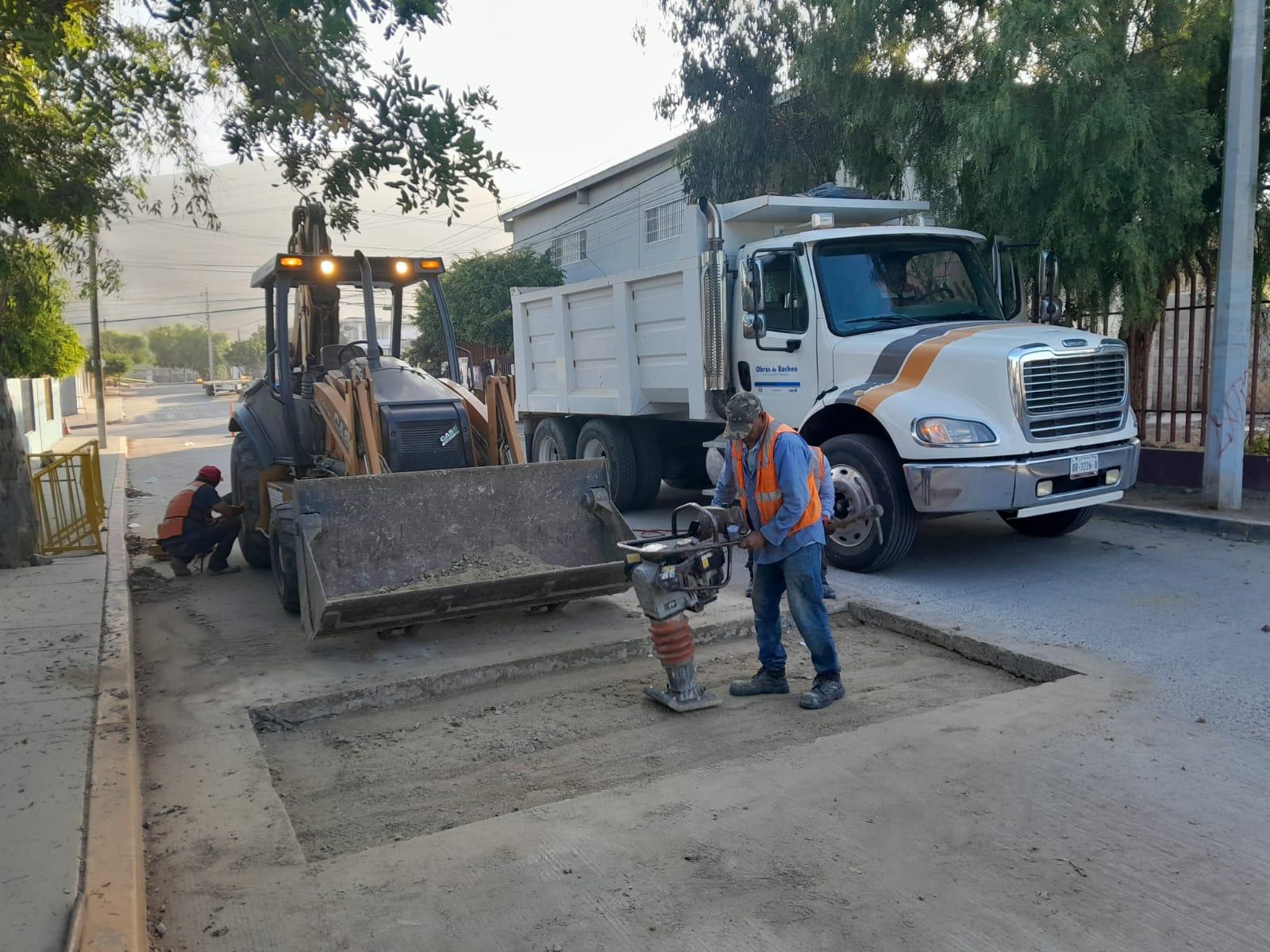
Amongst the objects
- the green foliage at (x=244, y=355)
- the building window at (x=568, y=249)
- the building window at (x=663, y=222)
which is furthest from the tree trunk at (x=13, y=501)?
the green foliage at (x=244, y=355)

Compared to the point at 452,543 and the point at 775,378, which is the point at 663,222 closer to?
the point at 775,378

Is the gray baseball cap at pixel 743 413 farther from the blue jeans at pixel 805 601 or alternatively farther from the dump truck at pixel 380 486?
the dump truck at pixel 380 486

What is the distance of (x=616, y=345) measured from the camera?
35.4ft

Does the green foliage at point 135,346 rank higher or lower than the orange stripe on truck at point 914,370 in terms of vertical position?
higher

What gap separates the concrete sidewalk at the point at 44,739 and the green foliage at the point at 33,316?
2142mm

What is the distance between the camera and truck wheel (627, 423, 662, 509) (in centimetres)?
1143

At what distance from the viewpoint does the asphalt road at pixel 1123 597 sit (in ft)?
17.6

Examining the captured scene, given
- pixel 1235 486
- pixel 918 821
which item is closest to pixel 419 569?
pixel 918 821

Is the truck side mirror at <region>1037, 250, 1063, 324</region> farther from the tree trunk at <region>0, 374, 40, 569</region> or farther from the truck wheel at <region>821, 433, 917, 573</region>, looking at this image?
the tree trunk at <region>0, 374, 40, 569</region>

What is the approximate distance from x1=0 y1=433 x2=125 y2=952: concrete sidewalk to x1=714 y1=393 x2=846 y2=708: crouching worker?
3.14 meters

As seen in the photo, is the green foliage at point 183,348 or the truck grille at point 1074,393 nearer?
the truck grille at point 1074,393

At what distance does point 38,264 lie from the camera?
41.5ft

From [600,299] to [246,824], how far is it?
7.74 m

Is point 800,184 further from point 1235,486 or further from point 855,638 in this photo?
point 855,638
